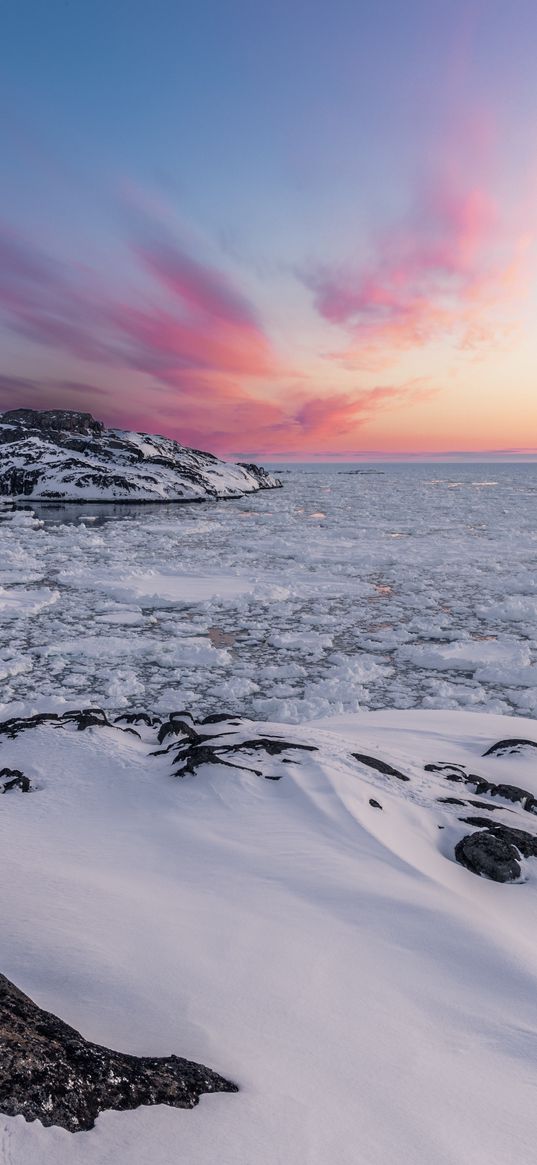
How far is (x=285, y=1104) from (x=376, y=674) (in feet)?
20.1

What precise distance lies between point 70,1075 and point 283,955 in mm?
937

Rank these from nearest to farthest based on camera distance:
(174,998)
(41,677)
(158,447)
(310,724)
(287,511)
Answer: (174,998)
(310,724)
(41,677)
(287,511)
(158,447)

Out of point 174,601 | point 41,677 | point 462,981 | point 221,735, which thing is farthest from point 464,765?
point 174,601

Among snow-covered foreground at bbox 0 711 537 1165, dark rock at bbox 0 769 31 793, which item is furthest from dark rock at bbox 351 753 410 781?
dark rock at bbox 0 769 31 793

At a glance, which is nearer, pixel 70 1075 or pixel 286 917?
pixel 70 1075

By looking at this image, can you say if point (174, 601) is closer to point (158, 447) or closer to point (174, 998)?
point (174, 998)

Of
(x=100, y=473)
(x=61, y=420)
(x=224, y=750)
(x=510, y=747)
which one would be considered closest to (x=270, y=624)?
(x=510, y=747)

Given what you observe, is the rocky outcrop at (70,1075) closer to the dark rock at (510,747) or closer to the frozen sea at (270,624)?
the dark rock at (510,747)

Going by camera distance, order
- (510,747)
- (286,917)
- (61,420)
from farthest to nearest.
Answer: (61,420) → (510,747) → (286,917)

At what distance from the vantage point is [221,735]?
4379 mm

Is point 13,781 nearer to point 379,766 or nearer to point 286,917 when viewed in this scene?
point 286,917

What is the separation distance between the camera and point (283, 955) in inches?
82.7

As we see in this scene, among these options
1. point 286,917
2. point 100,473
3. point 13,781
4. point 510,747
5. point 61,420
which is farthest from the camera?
point 61,420

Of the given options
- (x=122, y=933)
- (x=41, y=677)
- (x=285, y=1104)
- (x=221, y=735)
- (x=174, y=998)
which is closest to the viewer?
(x=285, y=1104)
